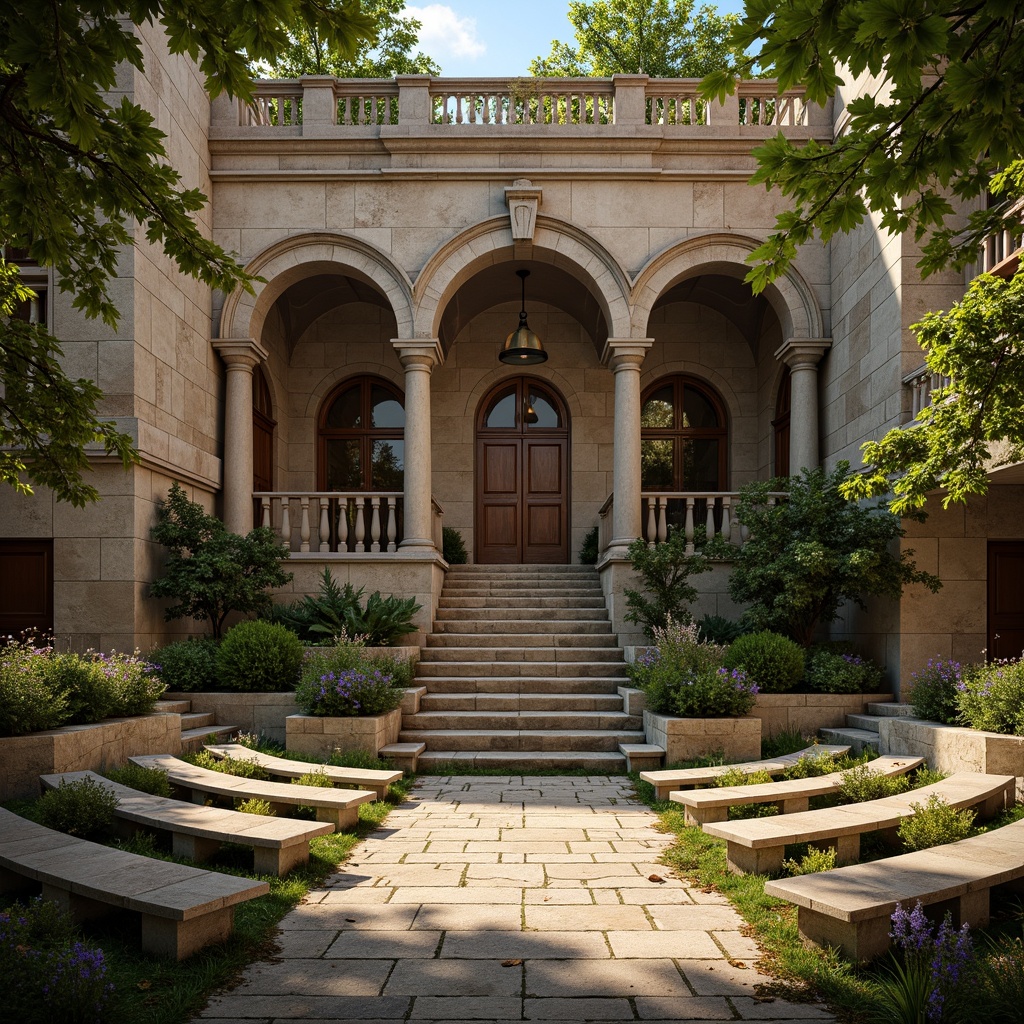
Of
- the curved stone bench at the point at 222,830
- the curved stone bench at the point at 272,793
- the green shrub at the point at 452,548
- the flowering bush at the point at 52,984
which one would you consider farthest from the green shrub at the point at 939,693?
the green shrub at the point at 452,548

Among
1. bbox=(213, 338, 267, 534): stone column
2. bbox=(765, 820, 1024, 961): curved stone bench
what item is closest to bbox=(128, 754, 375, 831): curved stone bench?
bbox=(765, 820, 1024, 961): curved stone bench

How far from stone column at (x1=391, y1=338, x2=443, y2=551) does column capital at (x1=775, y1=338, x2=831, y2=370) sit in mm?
5168

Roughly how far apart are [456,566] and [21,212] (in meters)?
11.0

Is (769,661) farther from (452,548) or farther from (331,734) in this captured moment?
(452,548)

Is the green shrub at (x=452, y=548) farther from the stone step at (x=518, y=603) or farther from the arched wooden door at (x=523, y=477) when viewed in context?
the stone step at (x=518, y=603)

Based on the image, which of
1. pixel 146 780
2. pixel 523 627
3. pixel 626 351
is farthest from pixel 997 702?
pixel 626 351

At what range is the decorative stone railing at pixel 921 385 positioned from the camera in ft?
32.5

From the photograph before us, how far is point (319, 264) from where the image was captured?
1352cm

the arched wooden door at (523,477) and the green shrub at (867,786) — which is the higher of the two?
the arched wooden door at (523,477)

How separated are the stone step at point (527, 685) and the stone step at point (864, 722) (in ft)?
8.70

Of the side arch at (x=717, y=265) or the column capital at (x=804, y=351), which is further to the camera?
the side arch at (x=717, y=265)

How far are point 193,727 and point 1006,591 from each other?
9560mm

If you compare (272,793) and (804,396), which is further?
(804,396)

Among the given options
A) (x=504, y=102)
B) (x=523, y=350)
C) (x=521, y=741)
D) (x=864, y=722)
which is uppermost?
(x=504, y=102)
